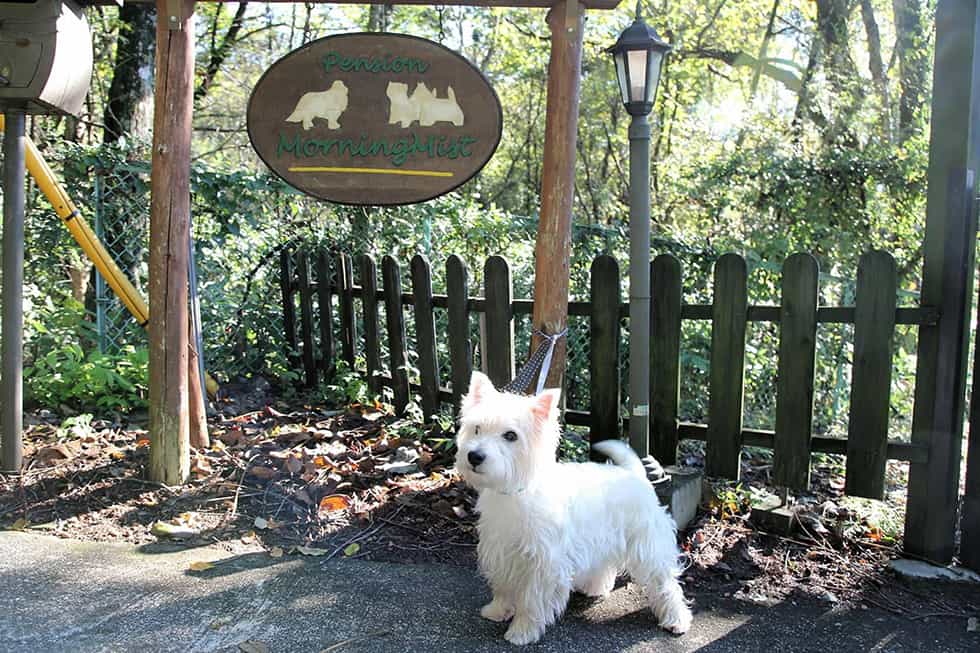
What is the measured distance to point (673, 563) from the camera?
3.32 m

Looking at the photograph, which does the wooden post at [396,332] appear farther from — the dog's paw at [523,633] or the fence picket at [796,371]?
the dog's paw at [523,633]

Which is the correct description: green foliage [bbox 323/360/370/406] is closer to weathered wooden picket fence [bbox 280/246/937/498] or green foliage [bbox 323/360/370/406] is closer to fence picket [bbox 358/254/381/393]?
fence picket [bbox 358/254/381/393]

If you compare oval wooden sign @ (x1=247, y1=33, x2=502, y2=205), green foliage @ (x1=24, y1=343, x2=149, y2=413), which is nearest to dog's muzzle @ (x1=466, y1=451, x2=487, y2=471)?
oval wooden sign @ (x1=247, y1=33, x2=502, y2=205)

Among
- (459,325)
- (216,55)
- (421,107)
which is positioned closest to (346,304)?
(459,325)

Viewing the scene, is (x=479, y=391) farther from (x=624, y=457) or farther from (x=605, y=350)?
(x=605, y=350)

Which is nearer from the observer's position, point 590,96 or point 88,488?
point 88,488

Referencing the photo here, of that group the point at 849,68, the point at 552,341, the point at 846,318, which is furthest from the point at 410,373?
the point at 849,68

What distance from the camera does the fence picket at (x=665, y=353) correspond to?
15.2 ft

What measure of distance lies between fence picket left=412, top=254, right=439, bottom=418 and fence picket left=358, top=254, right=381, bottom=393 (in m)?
0.67

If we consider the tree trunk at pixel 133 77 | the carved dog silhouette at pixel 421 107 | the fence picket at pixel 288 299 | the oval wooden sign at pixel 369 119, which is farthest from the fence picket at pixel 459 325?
the tree trunk at pixel 133 77

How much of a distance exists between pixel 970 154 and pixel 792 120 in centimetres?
873

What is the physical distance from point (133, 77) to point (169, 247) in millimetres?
4399

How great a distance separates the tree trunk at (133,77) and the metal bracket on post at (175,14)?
3.83m

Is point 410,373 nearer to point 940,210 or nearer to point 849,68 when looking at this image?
point 940,210
